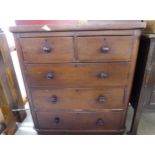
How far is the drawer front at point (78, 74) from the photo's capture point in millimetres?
961

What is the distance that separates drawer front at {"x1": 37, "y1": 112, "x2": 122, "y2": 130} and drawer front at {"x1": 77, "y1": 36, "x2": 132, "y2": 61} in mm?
490

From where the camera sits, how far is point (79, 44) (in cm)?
89

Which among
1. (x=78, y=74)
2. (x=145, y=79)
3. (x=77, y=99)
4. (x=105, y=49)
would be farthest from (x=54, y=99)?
(x=145, y=79)

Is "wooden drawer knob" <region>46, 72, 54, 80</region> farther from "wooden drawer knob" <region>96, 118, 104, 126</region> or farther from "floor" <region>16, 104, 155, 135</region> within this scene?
"floor" <region>16, 104, 155, 135</region>

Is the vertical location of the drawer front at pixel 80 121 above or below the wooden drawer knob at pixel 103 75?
below

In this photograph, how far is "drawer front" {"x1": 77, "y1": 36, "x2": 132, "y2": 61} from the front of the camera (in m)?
0.87

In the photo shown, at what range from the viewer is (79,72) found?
3.23 ft

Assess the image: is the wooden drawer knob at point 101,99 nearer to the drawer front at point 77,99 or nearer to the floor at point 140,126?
the drawer front at point 77,99

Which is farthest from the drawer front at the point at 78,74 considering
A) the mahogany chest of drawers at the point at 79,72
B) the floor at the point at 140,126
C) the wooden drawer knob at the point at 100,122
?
the floor at the point at 140,126

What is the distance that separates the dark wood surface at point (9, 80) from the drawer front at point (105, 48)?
0.74m

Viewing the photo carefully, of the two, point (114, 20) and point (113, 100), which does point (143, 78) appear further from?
point (114, 20)

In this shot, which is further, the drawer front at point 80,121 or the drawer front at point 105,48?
the drawer front at point 80,121

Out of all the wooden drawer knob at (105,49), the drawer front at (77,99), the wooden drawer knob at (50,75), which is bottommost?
the drawer front at (77,99)
